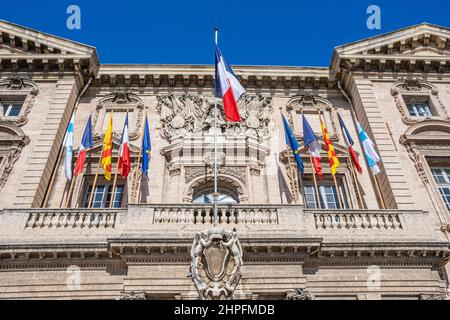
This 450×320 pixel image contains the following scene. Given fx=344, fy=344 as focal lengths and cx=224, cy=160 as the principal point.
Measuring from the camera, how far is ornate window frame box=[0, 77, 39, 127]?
15.3m

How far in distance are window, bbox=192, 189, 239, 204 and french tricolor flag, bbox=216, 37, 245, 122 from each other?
10.7 feet

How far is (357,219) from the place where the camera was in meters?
11.1

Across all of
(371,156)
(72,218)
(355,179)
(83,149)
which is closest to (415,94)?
(371,156)

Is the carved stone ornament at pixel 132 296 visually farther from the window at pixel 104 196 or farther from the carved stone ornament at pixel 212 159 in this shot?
the carved stone ornament at pixel 212 159

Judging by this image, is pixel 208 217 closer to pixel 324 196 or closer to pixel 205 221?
pixel 205 221

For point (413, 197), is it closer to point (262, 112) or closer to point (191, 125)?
point (262, 112)

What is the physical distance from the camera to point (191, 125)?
50.9 ft

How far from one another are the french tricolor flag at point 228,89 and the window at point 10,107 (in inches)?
375

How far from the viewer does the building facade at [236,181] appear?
988 centimetres

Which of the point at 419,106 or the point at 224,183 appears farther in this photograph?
the point at 419,106

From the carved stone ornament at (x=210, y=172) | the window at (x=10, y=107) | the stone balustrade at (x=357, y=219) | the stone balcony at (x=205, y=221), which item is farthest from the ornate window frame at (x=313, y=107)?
the window at (x=10, y=107)

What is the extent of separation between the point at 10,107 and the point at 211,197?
1031 cm

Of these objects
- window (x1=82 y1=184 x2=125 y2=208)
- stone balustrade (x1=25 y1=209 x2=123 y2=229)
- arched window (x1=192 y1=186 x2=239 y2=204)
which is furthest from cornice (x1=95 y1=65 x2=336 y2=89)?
stone balustrade (x1=25 y1=209 x2=123 y2=229)
